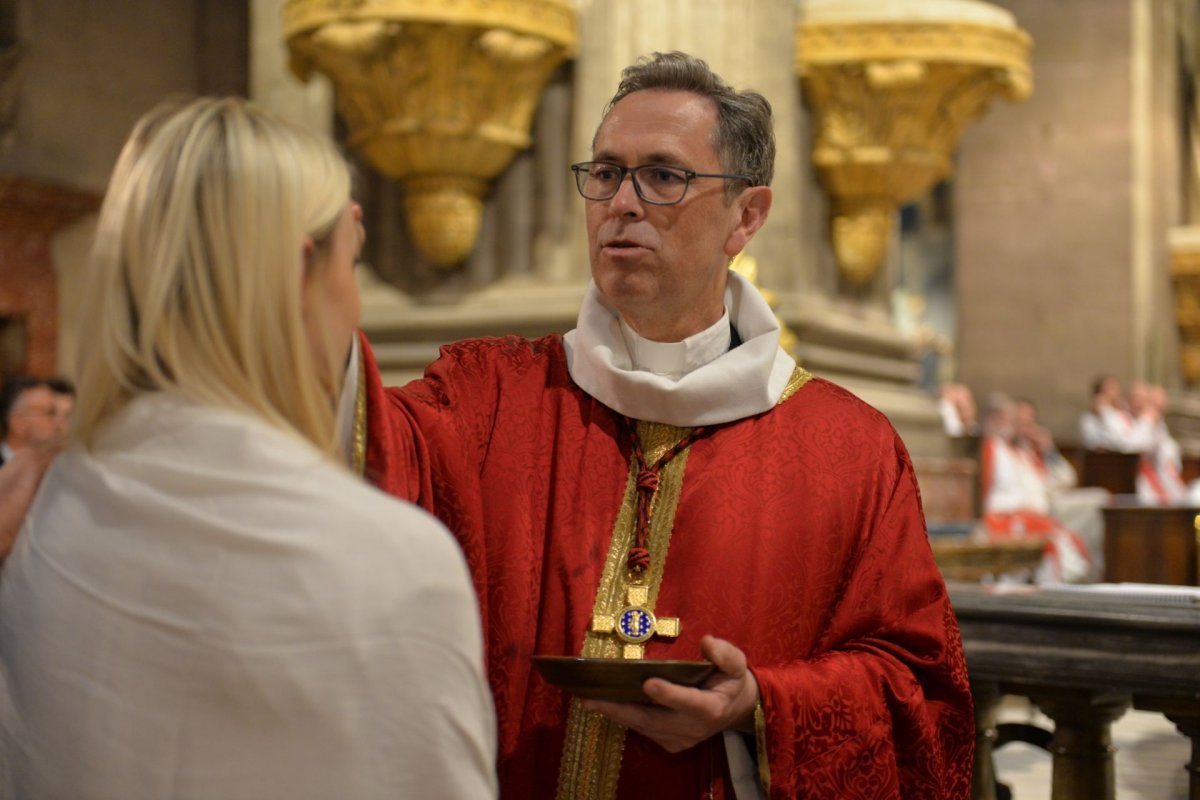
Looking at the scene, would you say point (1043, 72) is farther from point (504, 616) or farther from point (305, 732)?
point (305, 732)

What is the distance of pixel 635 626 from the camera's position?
225 cm

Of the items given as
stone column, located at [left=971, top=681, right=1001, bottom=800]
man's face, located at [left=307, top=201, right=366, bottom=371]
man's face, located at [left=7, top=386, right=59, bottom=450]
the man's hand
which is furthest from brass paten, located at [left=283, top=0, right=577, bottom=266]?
man's face, located at [left=307, top=201, right=366, bottom=371]

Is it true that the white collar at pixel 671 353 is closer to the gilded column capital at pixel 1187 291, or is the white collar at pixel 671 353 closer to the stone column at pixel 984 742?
the stone column at pixel 984 742

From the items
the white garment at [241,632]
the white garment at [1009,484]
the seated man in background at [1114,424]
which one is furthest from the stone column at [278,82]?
the seated man in background at [1114,424]

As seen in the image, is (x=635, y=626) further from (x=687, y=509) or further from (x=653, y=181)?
(x=653, y=181)

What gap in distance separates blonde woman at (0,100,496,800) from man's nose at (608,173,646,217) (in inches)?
38.9

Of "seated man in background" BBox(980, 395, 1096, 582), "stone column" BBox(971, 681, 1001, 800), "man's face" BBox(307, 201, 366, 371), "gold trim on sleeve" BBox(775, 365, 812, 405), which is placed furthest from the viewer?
"seated man in background" BBox(980, 395, 1096, 582)

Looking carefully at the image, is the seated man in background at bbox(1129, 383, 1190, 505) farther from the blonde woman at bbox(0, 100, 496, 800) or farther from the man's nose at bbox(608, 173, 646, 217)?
the blonde woman at bbox(0, 100, 496, 800)

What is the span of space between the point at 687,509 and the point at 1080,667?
106cm

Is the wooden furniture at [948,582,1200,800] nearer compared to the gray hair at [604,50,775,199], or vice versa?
the gray hair at [604,50,775,199]

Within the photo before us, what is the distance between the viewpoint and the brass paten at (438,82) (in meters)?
5.32

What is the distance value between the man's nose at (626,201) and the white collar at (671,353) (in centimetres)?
20

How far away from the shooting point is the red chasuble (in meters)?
2.19

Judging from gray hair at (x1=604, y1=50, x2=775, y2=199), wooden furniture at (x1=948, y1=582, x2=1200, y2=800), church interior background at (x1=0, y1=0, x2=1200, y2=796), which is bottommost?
wooden furniture at (x1=948, y1=582, x2=1200, y2=800)
